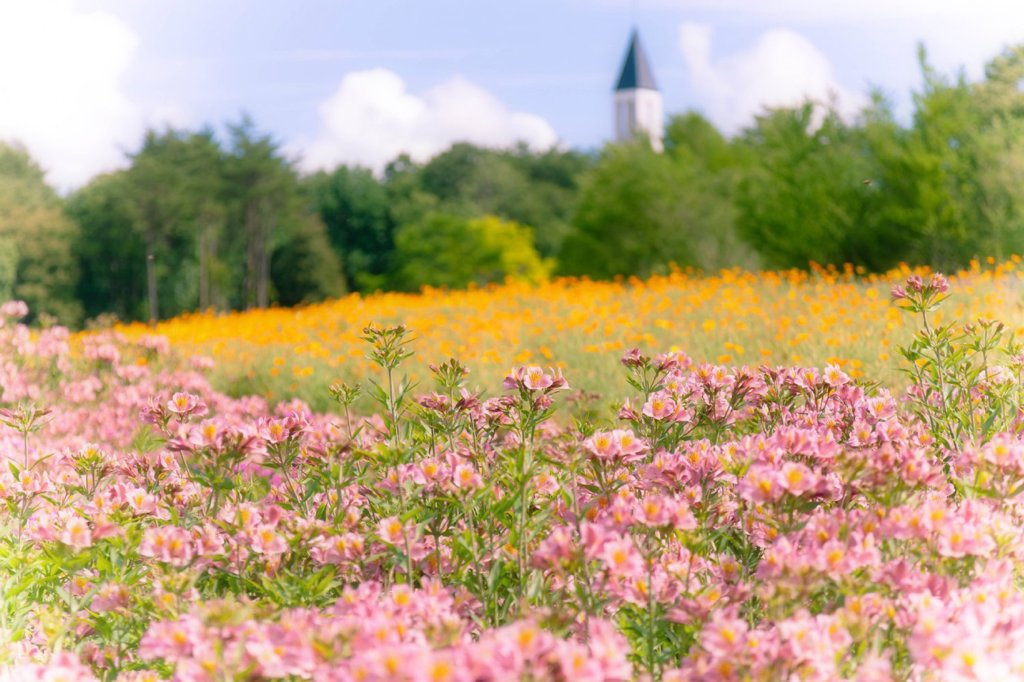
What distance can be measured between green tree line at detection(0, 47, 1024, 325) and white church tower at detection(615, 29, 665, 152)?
713cm

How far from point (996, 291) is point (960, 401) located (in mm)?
6021

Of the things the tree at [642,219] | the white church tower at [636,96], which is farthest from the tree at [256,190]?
the white church tower at [636,96]

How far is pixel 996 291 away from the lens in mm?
8484

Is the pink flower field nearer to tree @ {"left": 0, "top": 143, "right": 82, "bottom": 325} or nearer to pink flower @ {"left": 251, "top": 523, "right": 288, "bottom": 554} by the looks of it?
pink flower @ {"left": 251, "top": 523, "right": 288, "bottom": 554}

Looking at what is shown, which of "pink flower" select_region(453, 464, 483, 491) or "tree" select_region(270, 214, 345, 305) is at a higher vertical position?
"tree" select_region(270, 214, 345, 305)

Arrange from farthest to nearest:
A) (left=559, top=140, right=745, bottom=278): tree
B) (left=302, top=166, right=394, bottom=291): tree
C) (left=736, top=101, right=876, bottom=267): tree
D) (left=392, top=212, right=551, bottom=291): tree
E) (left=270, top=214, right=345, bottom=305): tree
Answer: (left=302, top=166, right=394, bottom=291): tree < (left=392, top=212, right=551, bottom=291): tree < (left=270, top=214, right=345, bottom=305): tree < (left=559, top=140, right=745, bottom=278): tree < (left=736, top=101, right=876, bottom=267): tree

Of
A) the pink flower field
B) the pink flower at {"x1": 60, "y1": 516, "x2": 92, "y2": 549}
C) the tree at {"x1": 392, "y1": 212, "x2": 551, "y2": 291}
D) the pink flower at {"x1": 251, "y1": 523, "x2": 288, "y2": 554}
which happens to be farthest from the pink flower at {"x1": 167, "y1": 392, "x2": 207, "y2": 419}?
the tree at {"x1": 392, "y1": 212, "x2": 551, "y2": 291}

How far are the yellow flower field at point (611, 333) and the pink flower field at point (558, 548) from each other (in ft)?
7.51

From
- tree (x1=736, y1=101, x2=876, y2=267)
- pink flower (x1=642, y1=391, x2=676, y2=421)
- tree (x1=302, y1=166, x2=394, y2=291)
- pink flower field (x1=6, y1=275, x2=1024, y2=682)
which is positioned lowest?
pink flower field (x1=6, y1=275, x2=1024, y2=682)

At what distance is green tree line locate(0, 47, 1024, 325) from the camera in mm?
15219

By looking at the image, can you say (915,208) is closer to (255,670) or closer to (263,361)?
(263,361)

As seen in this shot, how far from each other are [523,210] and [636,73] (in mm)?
14349

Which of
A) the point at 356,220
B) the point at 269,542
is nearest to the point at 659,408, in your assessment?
the point at 269,542

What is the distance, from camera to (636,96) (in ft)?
184
